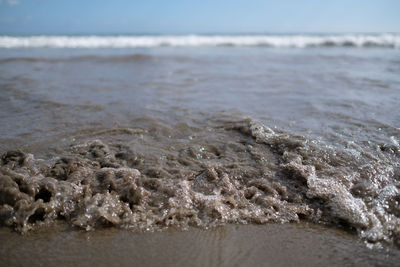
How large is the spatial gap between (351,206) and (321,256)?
0.62m

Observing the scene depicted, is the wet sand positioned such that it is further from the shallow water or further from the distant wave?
the distant wave

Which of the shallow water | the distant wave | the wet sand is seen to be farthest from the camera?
the distant wave

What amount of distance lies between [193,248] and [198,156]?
1281 millimetres

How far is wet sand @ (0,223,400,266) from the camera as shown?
201 cm

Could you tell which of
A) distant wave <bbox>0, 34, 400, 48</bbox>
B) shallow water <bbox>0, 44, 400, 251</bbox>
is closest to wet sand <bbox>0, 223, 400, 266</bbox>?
shallow water <bbox>0, 44, 400, 251</bbox>

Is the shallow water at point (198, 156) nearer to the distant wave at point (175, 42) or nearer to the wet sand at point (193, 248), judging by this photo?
the wet sand at point (193, 248)

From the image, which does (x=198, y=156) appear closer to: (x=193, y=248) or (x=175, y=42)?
(x=193, y=248)

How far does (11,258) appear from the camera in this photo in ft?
6.53

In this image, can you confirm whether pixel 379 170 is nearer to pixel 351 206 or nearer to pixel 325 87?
pixel 351 206

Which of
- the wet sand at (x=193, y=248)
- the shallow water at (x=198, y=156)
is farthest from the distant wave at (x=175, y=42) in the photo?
the wet sand at (x=193, y=248)

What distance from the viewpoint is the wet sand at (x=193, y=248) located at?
6.61 ft

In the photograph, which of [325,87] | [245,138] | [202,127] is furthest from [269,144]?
[325,87]

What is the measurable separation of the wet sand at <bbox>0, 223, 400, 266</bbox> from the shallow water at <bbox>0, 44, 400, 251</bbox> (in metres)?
0.11

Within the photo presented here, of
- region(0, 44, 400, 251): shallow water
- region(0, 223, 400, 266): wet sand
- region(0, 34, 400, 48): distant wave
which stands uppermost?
region(0, 34, 400, 48): distant wave
